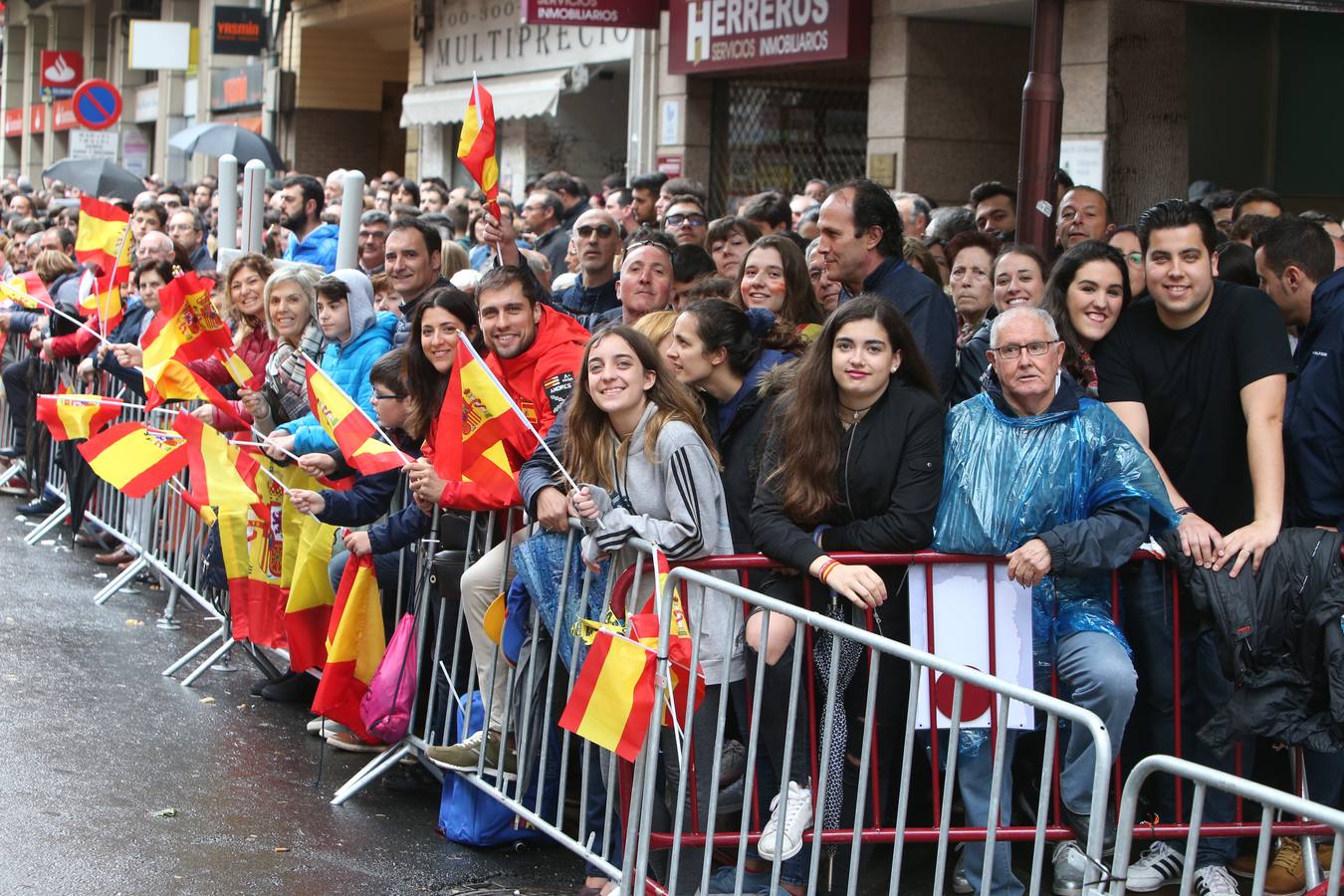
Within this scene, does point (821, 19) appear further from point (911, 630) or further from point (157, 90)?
point (157, 90)

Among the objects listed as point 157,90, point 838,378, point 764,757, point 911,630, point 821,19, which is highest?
point 157,90

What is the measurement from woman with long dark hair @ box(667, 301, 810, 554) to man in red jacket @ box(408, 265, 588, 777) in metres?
0.42

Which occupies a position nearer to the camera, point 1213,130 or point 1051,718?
point 1051,718

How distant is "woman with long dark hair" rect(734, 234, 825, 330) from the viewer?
650cm

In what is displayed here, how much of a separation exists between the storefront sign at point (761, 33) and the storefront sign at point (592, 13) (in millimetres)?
293

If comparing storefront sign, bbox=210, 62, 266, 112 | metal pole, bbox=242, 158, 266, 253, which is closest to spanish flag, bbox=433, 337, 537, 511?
metal pole, bbox=242, 158, 266, 253

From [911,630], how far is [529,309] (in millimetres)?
2174

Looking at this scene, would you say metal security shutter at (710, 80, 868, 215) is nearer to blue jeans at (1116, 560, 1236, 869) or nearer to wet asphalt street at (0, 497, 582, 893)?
wet asphalt street at (0, 497, 582, 893)

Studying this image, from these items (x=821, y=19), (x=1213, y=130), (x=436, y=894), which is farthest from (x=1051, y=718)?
(x=821, y=19)

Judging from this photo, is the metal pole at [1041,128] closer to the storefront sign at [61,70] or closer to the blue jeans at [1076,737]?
the blue jeans at [1076,737]

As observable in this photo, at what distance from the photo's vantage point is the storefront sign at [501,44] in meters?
18.9

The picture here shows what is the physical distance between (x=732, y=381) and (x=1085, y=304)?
1.21 metres

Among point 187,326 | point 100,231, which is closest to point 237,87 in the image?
point 100,231

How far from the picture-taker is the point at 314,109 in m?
30.1
